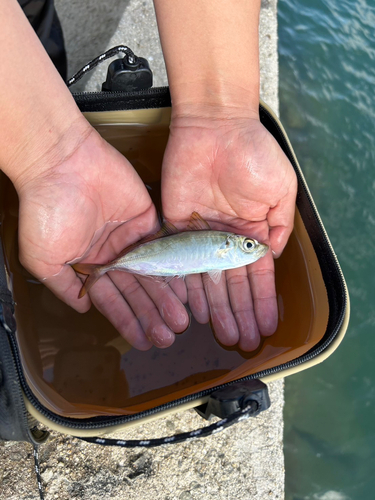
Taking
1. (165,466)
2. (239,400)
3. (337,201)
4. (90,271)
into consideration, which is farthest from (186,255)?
(337,201)

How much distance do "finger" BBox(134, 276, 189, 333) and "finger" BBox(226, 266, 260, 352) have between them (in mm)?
319

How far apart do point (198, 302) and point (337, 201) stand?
7.32 feet

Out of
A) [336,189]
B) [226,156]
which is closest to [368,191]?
[336,189]

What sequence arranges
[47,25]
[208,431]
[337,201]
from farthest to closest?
[337,201] < [47,25] < [208,431]

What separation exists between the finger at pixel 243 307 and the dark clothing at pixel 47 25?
2.12 meters

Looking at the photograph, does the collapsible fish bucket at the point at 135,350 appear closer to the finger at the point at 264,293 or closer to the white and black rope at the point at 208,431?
the finger at the point at 264,293

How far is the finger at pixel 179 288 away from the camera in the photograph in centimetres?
255

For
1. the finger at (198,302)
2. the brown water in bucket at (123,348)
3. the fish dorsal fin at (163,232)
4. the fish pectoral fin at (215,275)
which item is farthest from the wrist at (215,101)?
the finger at (198,302)

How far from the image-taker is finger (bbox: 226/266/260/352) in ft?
7.97

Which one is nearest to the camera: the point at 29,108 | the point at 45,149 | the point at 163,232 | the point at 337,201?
the point at 29,108

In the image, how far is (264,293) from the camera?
2484 mm

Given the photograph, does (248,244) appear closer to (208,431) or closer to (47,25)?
(208,431)

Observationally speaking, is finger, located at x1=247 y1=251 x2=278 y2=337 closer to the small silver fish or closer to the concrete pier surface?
the small silver fish

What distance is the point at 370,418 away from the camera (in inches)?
133
